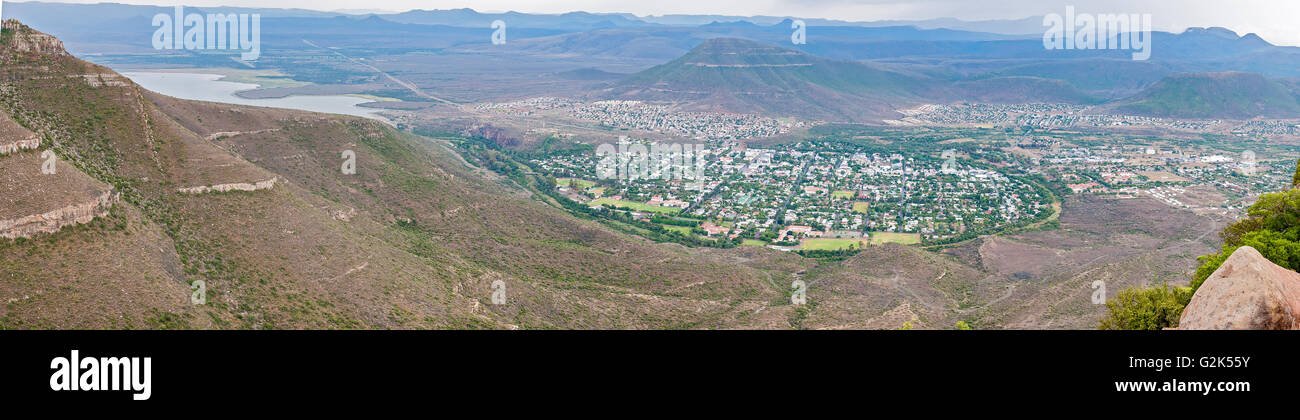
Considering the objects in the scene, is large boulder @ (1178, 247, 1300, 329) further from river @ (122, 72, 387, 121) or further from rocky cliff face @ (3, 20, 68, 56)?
river @ (122, 72, 387, 121)

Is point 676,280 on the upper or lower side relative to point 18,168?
lower

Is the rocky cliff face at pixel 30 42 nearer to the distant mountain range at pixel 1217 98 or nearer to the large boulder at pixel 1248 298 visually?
the large boulder at pixel 1248 298

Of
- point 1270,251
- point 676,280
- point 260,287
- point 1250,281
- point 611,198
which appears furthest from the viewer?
point 611,198

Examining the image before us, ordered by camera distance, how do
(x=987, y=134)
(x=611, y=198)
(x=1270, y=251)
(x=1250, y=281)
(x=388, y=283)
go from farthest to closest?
(x=987, y=134), (x=611, y=198), (x=388, y=283), (x=1270, y=251), (x=1250, y=281)

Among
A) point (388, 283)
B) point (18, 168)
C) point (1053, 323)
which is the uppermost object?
point (18, 168)

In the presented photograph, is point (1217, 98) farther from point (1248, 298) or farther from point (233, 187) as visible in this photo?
point (233, 187)

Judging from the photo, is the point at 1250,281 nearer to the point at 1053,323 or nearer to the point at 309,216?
the point at 1053,323

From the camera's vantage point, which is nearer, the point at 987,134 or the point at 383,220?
the point at 383,220

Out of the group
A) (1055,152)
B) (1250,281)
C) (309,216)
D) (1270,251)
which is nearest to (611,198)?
(309,216)
